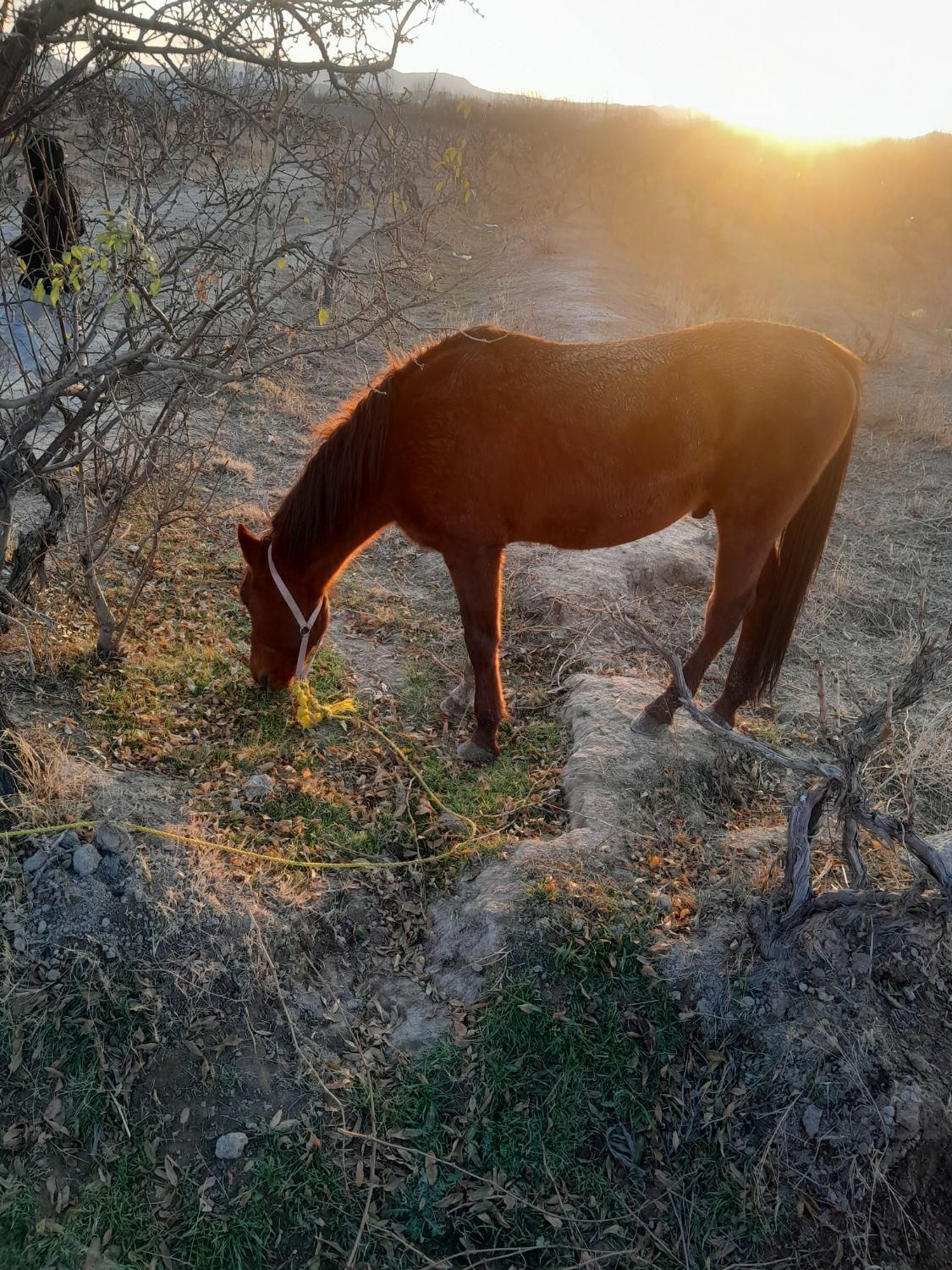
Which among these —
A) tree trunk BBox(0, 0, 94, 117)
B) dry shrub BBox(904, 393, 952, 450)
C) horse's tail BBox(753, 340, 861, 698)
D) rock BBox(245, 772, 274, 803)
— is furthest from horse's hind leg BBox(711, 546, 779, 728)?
dry shrub BBox(904, 393, 952, 450)

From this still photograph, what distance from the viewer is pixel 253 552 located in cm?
384

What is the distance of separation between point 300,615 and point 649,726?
6.52 feet

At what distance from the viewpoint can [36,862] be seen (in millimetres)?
2920

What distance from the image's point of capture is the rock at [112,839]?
119 inches

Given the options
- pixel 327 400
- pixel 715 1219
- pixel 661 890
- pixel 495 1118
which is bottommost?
pixel 715 1219

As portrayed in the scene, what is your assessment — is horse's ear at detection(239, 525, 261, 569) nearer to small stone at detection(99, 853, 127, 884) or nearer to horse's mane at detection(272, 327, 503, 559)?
horse's mane at detection(272, 327, 503, 559)

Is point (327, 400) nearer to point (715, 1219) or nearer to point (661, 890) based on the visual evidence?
point (661, 890)

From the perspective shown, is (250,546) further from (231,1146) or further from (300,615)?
Result: (231,1146)

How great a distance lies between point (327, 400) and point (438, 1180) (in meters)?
8.31

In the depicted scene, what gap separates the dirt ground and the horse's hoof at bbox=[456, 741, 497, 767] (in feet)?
0.33

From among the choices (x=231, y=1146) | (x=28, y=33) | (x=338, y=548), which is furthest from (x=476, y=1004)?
(x=28, y=33)

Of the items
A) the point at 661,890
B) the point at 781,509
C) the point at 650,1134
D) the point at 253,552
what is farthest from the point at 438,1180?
the point at 781,509

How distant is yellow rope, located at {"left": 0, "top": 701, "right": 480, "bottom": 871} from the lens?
304 centimetres

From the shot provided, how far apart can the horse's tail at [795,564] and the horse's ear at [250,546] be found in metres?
2.74
